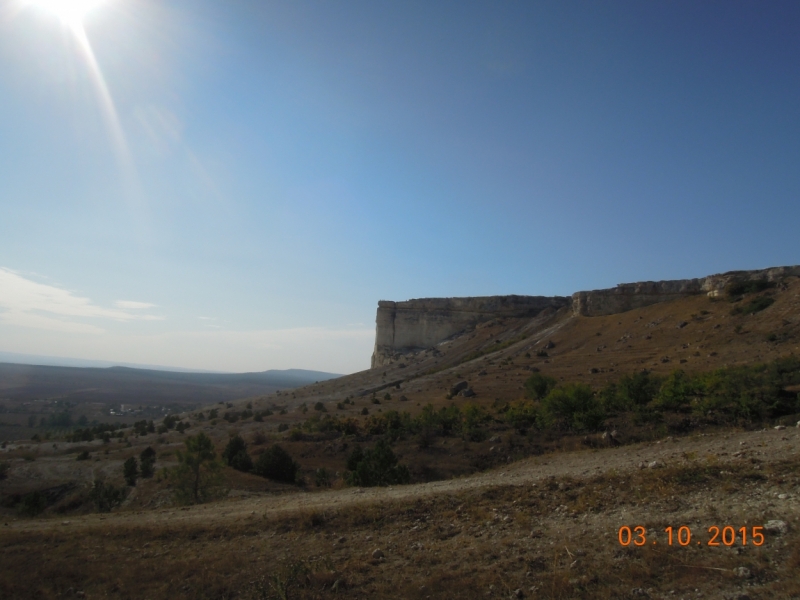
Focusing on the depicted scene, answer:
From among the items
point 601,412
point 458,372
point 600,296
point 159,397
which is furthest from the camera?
point 159,397

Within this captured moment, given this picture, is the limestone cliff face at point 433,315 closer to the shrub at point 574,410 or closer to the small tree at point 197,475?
the shrub at point 574,410

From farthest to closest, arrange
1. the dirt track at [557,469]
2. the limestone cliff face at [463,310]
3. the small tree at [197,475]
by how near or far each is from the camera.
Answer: the limestone cliff face at [463,310], the small tree at [197,475], the dirt track at [557,469]

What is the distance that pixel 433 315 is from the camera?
65562 mm

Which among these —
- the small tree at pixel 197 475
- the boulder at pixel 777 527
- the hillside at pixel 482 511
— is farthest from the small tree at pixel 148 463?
the boulder at pixel 777 527

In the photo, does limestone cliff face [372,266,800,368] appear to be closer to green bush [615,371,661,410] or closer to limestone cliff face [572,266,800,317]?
limestone cliff face [572,266,800,317]

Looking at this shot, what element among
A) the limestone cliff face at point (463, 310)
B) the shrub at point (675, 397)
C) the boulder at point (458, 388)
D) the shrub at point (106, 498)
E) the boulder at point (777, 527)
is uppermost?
the limestone cliff face at point (463, 310)

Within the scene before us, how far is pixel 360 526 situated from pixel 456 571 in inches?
97.1

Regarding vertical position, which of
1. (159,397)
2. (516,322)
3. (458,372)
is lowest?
(159,397)

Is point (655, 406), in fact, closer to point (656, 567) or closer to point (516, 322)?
point (656, 567)

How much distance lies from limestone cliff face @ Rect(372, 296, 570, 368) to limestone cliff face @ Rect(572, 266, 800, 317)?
10937 millimetres

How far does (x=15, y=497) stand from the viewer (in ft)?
60.4

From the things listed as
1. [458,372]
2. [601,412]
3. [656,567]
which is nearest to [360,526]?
[656,567]
